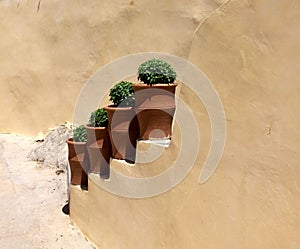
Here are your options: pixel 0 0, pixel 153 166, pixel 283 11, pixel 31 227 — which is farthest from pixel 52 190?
pixel 0 0

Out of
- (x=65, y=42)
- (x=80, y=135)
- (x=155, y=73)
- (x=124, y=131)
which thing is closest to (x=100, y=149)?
(x=124, y=131)

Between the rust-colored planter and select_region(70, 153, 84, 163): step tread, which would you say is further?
select_region(70, 153, 84, 163): step tread

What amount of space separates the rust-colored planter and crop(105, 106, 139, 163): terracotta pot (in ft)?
0.65

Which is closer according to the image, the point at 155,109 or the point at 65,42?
the point at 155,109

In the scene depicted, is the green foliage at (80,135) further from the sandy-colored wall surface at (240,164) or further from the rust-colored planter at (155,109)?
the rust-colored planter at (155,109)

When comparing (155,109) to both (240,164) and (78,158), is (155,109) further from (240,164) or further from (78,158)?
(78,158)

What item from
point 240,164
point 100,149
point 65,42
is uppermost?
point 65,42

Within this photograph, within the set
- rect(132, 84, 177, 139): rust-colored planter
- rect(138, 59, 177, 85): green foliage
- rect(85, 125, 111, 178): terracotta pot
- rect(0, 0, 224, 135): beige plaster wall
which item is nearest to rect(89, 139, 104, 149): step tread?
rect(85, 125, 111, 178): terracotta pot

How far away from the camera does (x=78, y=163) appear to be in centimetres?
446

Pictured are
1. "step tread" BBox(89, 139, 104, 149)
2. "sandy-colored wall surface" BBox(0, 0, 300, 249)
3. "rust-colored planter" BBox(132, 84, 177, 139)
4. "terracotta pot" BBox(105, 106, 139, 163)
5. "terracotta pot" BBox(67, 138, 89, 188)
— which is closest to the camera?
"sandy-colored wall surface" BBox(0, 0, 300, 249)

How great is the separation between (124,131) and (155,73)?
0.58 meters

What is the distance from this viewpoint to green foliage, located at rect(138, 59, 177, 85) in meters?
3.41

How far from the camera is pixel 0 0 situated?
27.0ft

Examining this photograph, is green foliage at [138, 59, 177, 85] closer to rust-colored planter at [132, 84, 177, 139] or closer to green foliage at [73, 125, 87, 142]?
rust-colored planter at [132, 84, 177, 139]
